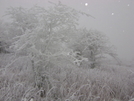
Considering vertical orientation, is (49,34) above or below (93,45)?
above

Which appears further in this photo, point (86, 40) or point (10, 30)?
point (86, 40)

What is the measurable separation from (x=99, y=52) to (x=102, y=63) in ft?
4.00

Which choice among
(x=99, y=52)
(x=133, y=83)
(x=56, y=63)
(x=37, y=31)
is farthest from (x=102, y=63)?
(x=37, y=31)

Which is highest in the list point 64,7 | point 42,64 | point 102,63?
point 64,7

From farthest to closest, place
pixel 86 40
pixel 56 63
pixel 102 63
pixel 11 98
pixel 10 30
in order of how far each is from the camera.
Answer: pixel 102 63, pixel 86 40, pixel 10 30, pixel 56 63, pixel 11 98

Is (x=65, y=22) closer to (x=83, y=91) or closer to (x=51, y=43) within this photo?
(x=51, y=43)

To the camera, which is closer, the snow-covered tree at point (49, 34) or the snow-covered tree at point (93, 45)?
the snow-covered tree at point (49, 34)

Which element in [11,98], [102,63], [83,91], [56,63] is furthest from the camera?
[102,63]

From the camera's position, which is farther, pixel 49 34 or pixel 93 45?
pixel 93 45

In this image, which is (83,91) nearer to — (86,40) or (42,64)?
(42,64)

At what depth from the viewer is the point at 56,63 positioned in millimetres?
3828

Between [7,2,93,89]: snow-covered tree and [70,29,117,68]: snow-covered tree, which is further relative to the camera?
[70,29,117,68]: snow-covered tree

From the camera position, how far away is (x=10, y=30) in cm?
731

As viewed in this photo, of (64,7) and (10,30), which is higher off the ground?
(64,7)
